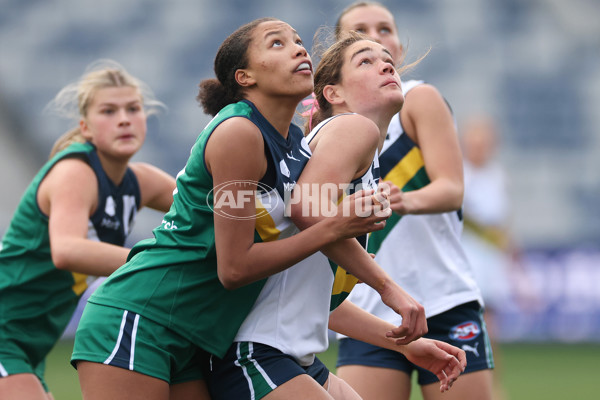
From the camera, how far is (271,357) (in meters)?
2.90

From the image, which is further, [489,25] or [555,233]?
[489,25]

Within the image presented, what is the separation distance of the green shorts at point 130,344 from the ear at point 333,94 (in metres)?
1.07

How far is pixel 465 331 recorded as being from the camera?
394cm

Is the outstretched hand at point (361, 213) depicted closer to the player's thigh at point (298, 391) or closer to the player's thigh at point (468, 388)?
the player's thigh at point (298, 391)

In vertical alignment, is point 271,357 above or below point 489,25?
below

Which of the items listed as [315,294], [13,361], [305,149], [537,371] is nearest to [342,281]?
[315,294]

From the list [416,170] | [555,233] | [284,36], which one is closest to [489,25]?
[555,233]

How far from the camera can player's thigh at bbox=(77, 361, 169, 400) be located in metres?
2.86

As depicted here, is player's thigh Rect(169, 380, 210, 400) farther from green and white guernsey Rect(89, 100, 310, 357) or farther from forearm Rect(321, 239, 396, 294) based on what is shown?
forearm Rect(321, 239, 396, 294)

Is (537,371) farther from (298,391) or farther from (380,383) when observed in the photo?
(298,391)

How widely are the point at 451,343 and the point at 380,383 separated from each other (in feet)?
1.18

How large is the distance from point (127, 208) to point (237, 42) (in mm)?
1615

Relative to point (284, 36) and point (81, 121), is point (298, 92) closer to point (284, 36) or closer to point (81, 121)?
point (284, 36)

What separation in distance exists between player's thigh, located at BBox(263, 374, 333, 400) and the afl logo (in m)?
1.24
